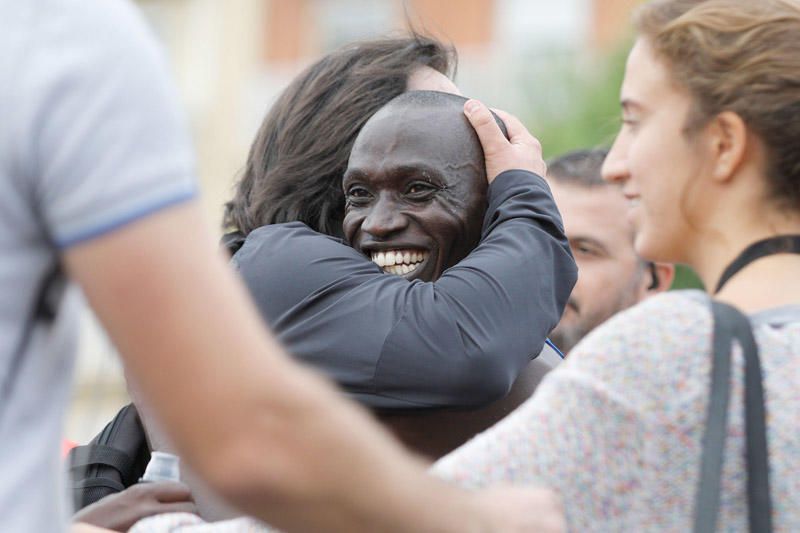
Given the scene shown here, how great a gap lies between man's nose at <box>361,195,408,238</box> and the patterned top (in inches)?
38.8

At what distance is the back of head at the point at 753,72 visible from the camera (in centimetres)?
230

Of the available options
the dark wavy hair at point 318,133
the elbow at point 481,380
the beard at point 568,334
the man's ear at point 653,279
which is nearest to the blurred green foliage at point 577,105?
the man's ear at point 653,279

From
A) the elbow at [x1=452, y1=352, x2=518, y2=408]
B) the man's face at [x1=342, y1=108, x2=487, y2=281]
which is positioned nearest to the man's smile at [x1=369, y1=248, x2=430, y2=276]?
the man's face at [x1=342, y1=108, x2=487, y2=281]

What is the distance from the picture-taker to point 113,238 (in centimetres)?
157

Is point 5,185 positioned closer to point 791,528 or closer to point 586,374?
Result: point 586,374

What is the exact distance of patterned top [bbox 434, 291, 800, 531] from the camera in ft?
6.77

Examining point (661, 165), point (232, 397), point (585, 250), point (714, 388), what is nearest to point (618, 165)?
point (661, 165)

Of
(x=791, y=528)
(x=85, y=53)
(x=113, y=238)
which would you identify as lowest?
(x=791, y=528)

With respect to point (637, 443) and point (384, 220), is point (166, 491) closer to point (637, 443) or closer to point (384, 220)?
→ point (384, 220)

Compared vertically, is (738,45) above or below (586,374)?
above

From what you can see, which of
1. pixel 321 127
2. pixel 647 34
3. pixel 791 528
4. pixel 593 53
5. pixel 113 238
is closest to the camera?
pixel 113 238

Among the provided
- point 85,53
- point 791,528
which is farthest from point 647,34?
point 85,53

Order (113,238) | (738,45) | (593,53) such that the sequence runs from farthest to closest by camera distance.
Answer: (593,53), (738,45), (113,238)

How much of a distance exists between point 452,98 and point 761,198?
3.36 feet
